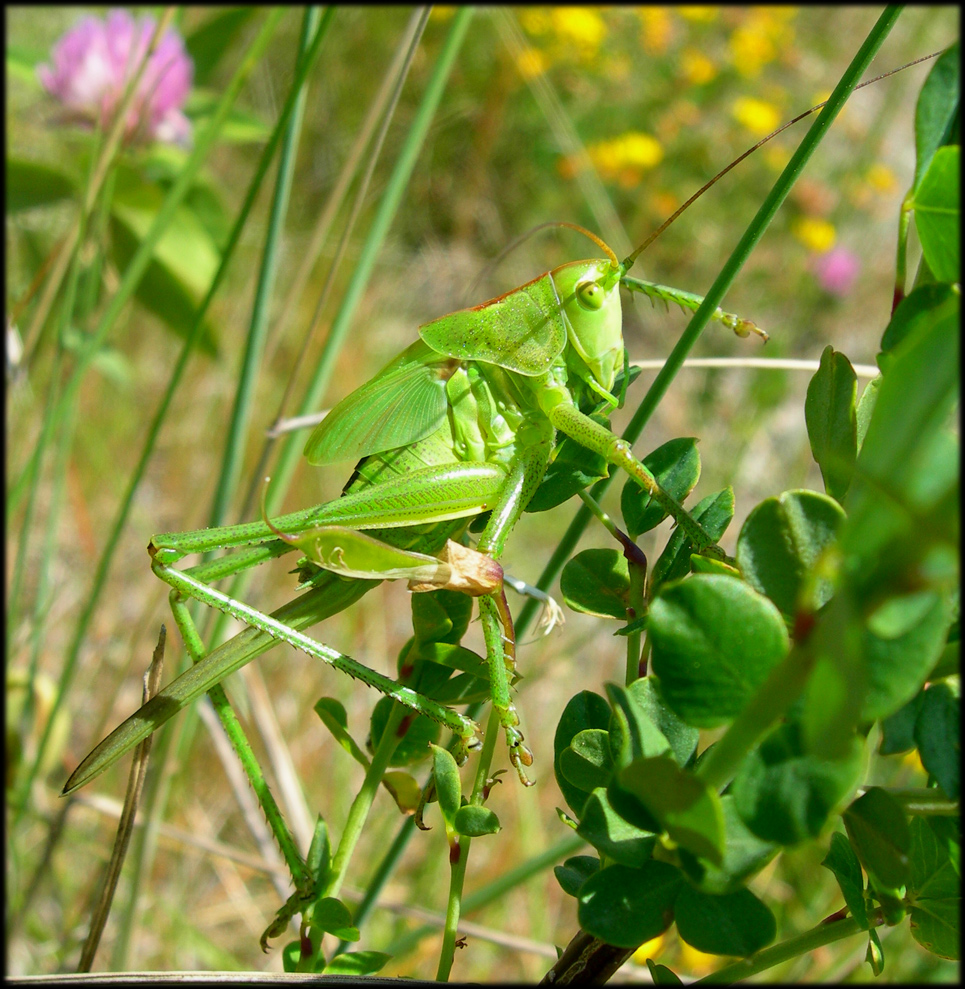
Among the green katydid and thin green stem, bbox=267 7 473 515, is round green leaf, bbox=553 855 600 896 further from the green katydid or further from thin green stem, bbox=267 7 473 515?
thin green stem, bbox=267 7 473 515

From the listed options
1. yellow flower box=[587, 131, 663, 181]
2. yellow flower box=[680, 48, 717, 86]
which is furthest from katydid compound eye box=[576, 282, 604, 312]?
yellow flower box=[680, 48, 717, 86]

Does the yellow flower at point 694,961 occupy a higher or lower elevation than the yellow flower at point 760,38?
lower

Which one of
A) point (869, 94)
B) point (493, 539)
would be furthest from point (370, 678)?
point (869, 94)

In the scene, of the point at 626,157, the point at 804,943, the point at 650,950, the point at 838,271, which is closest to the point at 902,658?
the point at 804,943

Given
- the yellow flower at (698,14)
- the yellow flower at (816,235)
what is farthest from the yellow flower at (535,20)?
the yellow flower at (816,235)

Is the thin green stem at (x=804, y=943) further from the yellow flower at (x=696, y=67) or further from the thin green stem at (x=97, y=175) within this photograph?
the yellow flower at (x=696, y=67)

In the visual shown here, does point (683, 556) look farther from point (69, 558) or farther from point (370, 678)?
point (69, 558)

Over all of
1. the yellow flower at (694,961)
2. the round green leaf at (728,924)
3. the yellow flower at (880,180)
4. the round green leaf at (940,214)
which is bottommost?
the yellow flower at (694,961)
